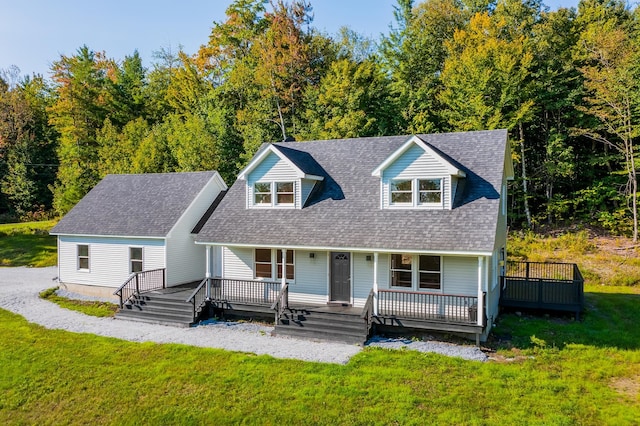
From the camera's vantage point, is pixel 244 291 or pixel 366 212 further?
pixel 244 291

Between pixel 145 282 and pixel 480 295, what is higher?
pixel 480 295

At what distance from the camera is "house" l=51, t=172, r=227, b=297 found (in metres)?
19.5

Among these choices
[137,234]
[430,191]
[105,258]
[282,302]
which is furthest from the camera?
[105,258]

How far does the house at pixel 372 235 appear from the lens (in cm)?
1383

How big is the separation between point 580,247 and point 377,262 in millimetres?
16699

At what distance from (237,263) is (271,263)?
1584mm

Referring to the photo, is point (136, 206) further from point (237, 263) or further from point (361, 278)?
point (361, 278)

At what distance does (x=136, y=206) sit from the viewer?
2147cm

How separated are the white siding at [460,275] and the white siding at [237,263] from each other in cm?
762

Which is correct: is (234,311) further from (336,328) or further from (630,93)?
(630,93)

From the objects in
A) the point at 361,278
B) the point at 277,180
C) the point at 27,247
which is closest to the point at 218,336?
the point at 361,278

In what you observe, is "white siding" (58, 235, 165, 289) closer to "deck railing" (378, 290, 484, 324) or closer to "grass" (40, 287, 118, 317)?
"grass" (40, 287, 118, 317)

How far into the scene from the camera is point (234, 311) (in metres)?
16.4

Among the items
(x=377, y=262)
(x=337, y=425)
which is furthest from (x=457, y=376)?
(x=377, y=262)
